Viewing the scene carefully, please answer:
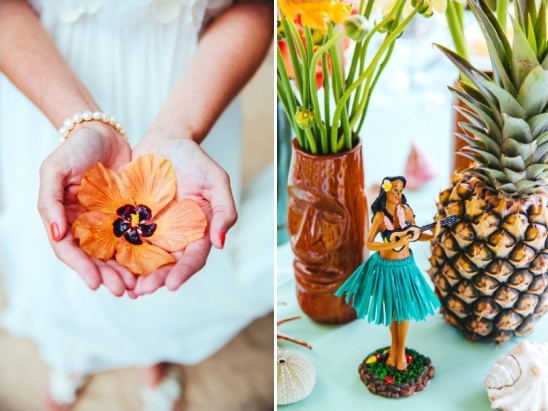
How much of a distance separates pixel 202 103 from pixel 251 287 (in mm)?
243

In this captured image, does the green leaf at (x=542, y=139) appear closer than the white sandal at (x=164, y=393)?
Yes

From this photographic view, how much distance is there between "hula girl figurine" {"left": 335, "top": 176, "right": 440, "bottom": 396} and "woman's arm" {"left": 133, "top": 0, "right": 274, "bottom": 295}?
18 centimetres

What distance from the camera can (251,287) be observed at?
33.4 inches

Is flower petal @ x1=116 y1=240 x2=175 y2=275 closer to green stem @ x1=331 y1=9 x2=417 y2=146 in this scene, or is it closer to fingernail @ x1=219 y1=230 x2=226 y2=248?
fingernail @ x1=219 y1=230 x2=226 y2=248

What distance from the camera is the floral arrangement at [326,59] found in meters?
0.70

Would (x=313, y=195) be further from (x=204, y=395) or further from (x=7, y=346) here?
(x=7, y=346)

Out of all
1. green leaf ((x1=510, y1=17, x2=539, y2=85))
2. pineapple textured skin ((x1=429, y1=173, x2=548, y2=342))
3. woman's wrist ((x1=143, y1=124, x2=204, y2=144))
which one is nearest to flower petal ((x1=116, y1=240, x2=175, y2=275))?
woman's wrist ((x1=143, y1=124, x2=204, y2=144))

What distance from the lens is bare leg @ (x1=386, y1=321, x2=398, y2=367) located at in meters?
0.80

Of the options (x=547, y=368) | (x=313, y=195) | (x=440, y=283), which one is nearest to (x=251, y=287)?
(x=313, y=195)

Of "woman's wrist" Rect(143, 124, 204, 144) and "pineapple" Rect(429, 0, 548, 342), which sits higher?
"woman's wrist" Rect(143, 124, 204, 144)

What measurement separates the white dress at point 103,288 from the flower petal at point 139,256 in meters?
0.04

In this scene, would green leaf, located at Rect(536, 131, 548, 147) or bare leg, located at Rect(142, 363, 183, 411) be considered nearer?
green leaf, located at Rect(536, 131, 548, 147)

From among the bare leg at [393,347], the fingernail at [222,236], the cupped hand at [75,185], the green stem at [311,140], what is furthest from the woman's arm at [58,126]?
the bare leg at [393,347]

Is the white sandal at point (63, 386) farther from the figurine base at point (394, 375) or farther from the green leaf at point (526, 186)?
the green leaf at point (526, 186)
